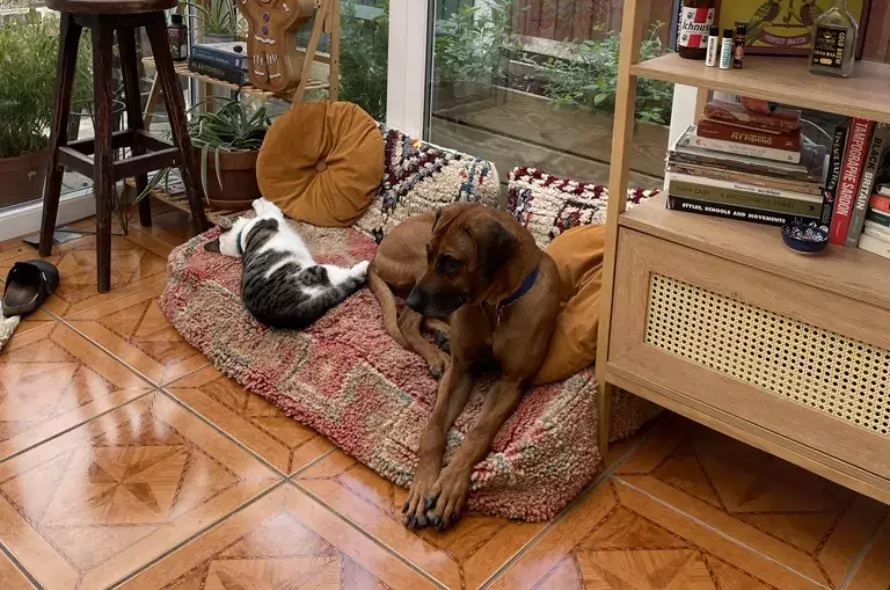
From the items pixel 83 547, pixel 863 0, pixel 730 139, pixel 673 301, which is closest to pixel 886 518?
pixel 673 301

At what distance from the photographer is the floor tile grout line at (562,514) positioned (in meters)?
1.92

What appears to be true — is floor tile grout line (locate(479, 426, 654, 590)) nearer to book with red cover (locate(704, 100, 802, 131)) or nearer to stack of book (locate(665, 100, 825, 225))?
stack of book (locate(665, 100, 825, 225))

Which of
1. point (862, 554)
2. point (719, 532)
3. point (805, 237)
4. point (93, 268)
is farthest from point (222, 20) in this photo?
point (862, 554)

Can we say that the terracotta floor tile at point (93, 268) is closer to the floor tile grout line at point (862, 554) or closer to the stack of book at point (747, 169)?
the stack of book at point (747, 169)

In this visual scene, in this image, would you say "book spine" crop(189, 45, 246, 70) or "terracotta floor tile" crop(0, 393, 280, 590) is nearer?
"terracotta floor tile" crop(0, 393, 280, 590)

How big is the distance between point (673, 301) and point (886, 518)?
29.3 inches

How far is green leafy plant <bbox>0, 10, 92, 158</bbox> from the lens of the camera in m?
3.38

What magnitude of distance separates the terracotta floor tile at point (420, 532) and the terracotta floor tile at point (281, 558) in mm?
37

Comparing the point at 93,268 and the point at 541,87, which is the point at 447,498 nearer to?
the point at 541,87

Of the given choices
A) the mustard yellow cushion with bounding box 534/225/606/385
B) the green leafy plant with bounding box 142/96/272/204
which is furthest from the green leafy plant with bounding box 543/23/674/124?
the green leafy plant with bounding box 142/96/272/204

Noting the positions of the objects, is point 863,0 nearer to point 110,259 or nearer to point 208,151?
point 208,151

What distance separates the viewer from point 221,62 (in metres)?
3.33

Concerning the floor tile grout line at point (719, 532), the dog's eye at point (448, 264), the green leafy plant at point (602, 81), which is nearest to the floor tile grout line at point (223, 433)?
the dog's eye at point (448, 264)

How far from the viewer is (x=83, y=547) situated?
6.45ft
